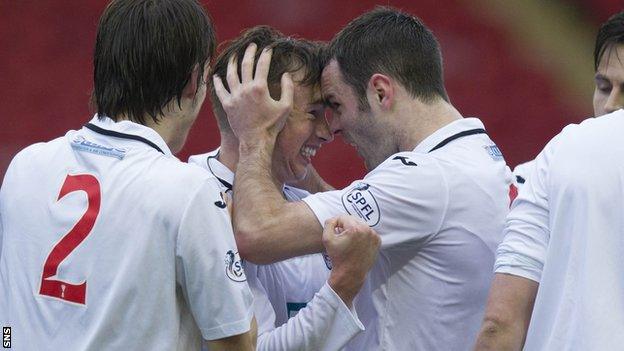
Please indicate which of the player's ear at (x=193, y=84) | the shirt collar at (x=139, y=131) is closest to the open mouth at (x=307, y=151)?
the player's ear at (x=193, y=84)

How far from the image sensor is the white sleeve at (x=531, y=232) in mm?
2189

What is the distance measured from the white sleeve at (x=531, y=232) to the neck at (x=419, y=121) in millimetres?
600

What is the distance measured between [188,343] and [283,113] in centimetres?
75

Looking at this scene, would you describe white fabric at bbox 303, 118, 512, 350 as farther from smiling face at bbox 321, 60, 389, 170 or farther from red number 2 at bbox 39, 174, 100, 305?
red number 2 at bbox 39, 174, 100, 305

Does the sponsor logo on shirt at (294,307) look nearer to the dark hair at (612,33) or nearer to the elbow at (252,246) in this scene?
the elbow at (252,246)

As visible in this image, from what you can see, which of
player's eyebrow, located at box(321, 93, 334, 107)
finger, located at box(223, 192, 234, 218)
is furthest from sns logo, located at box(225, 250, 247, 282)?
player's eyebrow, located at box(321, 93, 334, 107)

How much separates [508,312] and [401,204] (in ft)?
1.58

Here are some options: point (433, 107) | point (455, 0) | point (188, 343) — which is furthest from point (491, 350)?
point (455, 0)

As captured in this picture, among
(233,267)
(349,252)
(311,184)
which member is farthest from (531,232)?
(311,184)

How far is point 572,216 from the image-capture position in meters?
2.10

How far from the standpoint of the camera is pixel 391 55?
9.46 ft

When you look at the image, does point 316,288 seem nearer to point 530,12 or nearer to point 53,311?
point 53,311

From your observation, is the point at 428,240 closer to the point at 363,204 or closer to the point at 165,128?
the point at 363,204

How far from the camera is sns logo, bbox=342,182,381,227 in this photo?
263cm
